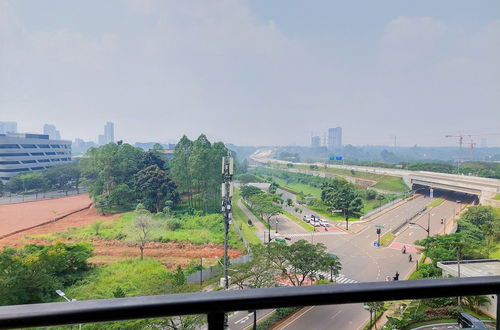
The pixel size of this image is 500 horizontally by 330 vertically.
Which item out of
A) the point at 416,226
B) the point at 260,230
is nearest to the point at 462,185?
the point at 416,226

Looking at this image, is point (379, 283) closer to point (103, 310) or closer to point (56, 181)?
point (103, 310)

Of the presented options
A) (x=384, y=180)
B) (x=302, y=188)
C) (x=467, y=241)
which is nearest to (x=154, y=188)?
(x=302, y=188)

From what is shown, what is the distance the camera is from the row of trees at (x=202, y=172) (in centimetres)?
749

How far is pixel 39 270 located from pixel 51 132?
3.43m

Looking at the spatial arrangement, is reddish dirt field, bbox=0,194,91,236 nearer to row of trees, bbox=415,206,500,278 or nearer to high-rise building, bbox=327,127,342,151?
row of trees, bbox=415,206,500,278

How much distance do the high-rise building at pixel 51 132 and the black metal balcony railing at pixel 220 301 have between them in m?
6.92

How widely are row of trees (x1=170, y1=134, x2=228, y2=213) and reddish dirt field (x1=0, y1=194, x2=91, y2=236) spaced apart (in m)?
2.55

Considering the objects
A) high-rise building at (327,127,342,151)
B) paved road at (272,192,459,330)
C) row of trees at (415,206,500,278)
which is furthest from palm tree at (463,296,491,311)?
high-rise building at (327,127,342,151)

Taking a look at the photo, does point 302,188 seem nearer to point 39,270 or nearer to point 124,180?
point 124,180

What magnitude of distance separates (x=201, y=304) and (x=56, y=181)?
7.98 m

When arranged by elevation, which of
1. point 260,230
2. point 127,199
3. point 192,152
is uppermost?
point 192,152

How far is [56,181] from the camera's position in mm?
6980

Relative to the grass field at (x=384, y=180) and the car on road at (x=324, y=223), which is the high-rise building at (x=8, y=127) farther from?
the grass field at (x=384, y=180)

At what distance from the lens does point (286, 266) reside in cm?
445
